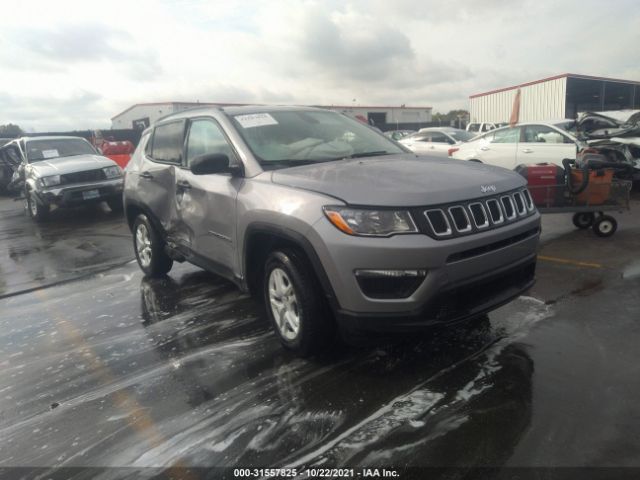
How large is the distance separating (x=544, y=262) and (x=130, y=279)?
4.78 m

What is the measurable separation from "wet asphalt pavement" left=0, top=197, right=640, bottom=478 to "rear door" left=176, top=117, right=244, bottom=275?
2.10 feet

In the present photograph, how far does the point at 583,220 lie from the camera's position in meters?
6.99

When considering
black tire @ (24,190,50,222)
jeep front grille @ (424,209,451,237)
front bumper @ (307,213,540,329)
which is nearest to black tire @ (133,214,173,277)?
front bumper @ (307,213,540,329)

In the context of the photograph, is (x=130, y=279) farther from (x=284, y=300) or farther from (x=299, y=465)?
(x=299, y=465)

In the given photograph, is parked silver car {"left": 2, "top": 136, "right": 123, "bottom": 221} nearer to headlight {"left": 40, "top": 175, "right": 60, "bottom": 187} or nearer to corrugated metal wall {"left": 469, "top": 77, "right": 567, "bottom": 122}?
headlight {"left": 40, "top": 175, "right": 60, "bottom": 187}

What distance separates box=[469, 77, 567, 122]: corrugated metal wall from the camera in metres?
27.5

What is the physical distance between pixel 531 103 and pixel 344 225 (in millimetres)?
30301

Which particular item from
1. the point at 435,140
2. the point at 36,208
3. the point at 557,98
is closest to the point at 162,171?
the point at 36,208

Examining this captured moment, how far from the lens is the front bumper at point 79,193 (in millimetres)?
9930

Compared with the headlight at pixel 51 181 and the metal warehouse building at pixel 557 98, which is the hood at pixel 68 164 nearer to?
the headlight at pixel 51 181

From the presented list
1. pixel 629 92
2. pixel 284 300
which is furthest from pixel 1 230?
pixel 629 92

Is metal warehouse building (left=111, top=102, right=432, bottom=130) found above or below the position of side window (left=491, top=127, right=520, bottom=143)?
above

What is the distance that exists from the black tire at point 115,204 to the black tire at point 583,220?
8.93m

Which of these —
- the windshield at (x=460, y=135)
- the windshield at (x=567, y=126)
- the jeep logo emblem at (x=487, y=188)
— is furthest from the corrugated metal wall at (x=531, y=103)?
the jeep logo emblem at (x=487, y=188)
